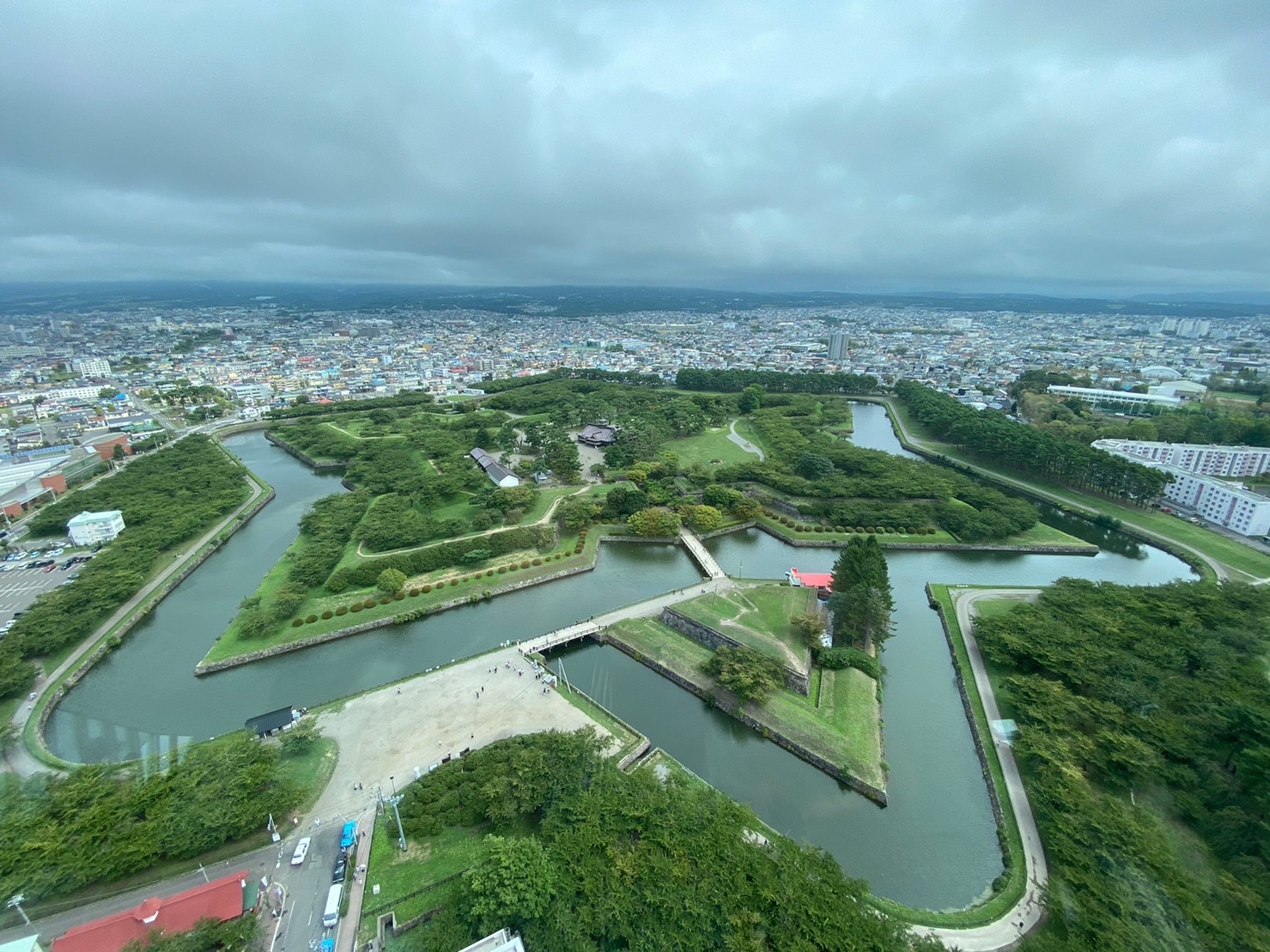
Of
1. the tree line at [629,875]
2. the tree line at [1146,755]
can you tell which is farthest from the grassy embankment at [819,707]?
the tree line at [1146,755]

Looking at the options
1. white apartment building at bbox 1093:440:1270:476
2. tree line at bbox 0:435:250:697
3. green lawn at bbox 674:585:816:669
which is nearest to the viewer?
green lawn at bbox 674:585:816:669

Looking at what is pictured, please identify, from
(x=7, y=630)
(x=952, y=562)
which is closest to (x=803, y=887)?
(x=952, y=562)

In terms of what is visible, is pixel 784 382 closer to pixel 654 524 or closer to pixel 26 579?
pixel 654 524

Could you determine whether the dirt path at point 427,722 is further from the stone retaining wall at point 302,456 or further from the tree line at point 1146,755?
the stone retaining wall at point 302,456

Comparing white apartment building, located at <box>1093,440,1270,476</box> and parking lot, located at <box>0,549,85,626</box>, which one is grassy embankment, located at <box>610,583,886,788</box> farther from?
white apartment building, located at <box>1093,440,1270,476</box>

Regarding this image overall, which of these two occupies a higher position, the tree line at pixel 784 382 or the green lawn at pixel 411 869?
the tree line at pixel 784 382

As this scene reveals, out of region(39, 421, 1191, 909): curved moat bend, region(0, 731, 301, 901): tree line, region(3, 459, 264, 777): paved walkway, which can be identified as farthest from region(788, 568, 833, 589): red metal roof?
region(3, 459, 264, 777): paved walkway

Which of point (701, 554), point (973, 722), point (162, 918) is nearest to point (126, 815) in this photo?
point (162, 918)

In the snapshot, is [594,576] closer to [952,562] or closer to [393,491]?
[393,491]
